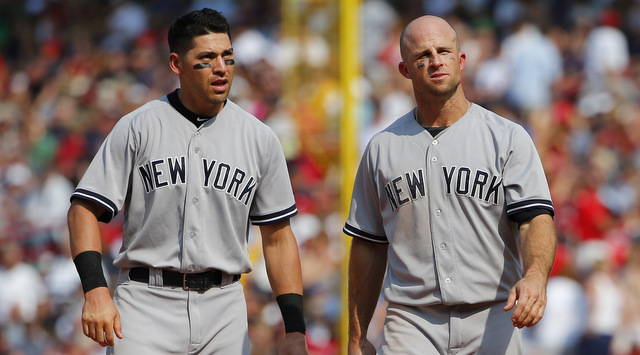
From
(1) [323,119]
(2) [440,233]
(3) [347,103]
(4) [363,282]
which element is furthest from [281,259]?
(1) [323,119]

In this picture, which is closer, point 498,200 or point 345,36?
point 498,200

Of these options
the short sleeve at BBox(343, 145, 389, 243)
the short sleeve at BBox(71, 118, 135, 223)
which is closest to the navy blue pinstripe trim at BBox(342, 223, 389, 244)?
the short sleeve at BBox(343, 145, 389, 243)

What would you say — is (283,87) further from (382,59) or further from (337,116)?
(337,116)

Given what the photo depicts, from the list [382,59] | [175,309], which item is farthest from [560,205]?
[175,309]

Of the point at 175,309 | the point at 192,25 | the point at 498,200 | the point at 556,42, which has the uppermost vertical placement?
the point at 556,42

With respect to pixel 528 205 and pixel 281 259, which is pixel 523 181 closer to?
pixel 528 205

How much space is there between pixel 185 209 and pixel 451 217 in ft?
3.72

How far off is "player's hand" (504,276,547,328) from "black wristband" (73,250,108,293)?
162 centimetres

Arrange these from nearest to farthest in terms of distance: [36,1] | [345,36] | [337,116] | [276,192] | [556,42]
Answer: [276,192], [345,36], [337,116], [556,42], [36,1]

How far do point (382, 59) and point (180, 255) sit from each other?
365 inches

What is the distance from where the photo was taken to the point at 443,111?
4258mm

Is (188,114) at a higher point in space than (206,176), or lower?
higher

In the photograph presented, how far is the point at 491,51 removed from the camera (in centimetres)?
1255

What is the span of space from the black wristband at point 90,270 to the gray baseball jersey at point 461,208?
49.1 inches
